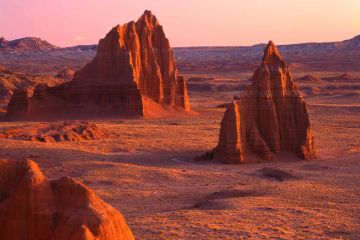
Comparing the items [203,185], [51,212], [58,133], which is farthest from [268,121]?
[51,212]

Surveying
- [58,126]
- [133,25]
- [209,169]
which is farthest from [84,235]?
[133,25]

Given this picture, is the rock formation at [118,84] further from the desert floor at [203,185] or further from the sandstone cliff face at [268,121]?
the sandstone cliff face at [268,121]

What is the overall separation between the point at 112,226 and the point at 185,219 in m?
4.68

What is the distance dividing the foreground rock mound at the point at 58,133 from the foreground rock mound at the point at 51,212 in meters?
19.5

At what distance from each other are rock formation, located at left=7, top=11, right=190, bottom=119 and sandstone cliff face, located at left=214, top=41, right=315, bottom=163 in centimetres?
1948

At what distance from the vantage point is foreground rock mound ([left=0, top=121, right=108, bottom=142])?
28.7 metres

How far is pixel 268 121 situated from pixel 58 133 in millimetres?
10626

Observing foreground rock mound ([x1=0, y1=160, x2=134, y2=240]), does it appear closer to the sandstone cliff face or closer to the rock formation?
the sandstone cliff face

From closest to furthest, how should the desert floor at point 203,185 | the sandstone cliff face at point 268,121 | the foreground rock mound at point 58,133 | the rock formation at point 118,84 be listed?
1. the desert floor at point 203,185
2. the sandstone cliff face at point 268,121
3. the foreground rock mound at point 58,133
4. the rock formation at point 118,84

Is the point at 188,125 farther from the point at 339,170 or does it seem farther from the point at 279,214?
the point at 279,214

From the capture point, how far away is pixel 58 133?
97.9 feet

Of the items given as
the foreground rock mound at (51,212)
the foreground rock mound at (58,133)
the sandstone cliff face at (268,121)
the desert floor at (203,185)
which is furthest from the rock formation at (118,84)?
the foreground rock mound at (51,212)

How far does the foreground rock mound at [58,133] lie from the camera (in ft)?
94.1

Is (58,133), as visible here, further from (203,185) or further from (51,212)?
(51,212)
